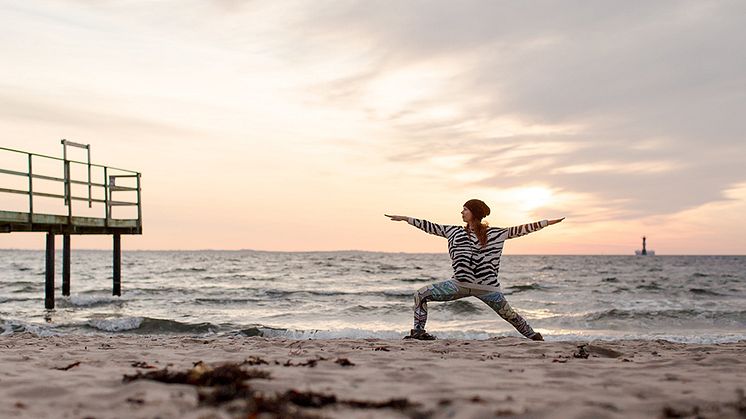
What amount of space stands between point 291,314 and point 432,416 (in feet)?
46.9

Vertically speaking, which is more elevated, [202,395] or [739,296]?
[202,395]

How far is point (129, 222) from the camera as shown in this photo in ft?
66.0

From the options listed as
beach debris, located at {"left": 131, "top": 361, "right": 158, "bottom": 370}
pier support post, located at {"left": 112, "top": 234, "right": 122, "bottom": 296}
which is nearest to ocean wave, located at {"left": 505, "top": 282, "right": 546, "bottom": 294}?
pier support post, located at {"left": 112, "top": 234, "right": 122, "bottom": 296}

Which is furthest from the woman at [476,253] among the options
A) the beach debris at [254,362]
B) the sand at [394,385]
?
the beach debris at [254,362]

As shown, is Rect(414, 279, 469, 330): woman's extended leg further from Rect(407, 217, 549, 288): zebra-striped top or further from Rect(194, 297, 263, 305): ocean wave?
Rect(194, 297, 263, 305): ocean wave

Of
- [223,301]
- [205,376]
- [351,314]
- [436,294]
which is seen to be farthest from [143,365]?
[223,301]

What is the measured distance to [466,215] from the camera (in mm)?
7539

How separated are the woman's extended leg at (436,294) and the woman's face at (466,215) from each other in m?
0.75

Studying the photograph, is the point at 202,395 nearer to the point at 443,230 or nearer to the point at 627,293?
the point at 443,230

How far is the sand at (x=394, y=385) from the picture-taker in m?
3.71

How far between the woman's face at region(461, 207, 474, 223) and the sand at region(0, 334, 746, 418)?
1652mm

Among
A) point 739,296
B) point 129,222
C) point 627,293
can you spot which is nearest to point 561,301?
point 627,293

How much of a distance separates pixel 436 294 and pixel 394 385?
3.36 m

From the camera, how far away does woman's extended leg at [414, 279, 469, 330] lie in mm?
7629
